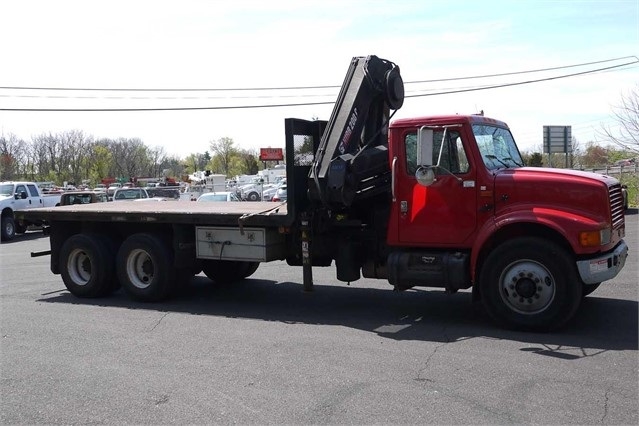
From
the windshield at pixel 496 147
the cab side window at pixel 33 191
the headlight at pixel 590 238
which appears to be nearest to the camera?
the headlight at pixel 590 238

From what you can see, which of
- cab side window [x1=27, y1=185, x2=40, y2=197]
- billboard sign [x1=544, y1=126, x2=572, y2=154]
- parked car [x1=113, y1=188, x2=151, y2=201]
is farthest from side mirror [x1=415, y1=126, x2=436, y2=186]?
parked car [x1=113, y1=188, x2=151, y2=201]

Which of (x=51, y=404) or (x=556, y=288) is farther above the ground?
(x=556, y=288)

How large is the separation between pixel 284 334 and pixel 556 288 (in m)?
3.10

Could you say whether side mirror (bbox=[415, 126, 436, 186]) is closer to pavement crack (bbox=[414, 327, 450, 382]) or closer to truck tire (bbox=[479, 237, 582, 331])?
truck tire (bbox=[479, 237, 582, 331])

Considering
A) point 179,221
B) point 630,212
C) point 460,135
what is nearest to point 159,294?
point 179,221

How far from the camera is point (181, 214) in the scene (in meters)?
Answer: 9.45

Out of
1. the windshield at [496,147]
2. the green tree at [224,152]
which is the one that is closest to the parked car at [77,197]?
the windshield at [496,147]

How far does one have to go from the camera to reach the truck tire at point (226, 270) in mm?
11086

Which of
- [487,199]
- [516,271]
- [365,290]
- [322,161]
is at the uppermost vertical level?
[322,161]

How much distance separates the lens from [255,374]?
602 centimetres

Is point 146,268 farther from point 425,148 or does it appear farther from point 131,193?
point 131,193

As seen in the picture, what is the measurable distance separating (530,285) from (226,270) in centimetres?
568

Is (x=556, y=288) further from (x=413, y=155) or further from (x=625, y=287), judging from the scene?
(x=625, y=287)

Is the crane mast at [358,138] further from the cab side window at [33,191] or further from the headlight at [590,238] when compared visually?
the cab side window at [33,191]
